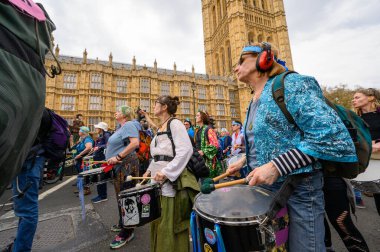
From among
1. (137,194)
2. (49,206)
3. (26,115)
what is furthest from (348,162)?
(49,206)

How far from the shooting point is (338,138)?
1.00 m

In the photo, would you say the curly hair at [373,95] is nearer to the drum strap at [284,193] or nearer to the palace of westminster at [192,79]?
the drum strap at [284,193]

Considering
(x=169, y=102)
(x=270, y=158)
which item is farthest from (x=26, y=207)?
(x=270, y=158)

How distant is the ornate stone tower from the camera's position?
38344 millimetres

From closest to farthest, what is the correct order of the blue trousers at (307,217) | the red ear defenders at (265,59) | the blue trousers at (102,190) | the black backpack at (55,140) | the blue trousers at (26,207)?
the blue trousers at (307,217) → the red ear defenders at (265,59) → the blue trousers at (26,207) → the black backpack at (55,140) → the blue trousers at (102,190)

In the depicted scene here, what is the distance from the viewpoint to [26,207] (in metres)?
2.31

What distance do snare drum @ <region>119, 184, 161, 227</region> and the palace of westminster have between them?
16061mm

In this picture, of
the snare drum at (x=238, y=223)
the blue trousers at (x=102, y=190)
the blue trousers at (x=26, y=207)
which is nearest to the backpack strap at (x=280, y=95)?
the snare drum at (x=238, y=223)

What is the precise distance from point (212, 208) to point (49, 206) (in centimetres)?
518

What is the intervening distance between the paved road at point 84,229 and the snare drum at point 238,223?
6.42 feet

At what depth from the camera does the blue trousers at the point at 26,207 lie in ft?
7.36

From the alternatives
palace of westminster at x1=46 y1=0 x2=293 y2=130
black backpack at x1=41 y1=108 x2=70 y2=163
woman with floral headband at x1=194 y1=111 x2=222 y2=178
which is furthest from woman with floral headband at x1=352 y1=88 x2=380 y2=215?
palace of westminster at x1=46 y1=0 x2=293 y2=130

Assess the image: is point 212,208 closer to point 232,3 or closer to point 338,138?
point 338,138

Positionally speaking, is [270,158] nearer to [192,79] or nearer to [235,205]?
[235,205]
